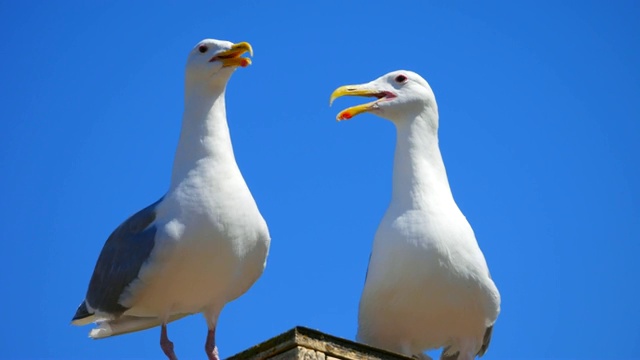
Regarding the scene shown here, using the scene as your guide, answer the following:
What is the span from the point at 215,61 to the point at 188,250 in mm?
2372

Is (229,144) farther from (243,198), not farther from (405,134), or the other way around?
(405,134)

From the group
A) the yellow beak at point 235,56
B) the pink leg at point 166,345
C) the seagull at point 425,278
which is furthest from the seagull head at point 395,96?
the pink leg at point 166,345

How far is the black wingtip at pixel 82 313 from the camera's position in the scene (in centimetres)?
1298

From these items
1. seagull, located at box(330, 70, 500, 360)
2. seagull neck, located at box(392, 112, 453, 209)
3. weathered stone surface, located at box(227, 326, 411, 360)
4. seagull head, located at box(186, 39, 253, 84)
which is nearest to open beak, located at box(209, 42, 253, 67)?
seagull head, located at box(186, 39, 253, 84)

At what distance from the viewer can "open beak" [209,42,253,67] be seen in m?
13.4

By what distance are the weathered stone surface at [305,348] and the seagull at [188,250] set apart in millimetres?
1845

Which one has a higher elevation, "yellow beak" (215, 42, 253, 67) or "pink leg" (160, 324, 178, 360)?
"yellow beak" (215, 42, 253, 67)

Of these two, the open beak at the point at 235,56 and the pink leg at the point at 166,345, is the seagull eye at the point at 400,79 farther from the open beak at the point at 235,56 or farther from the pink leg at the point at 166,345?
the pink leg at the point at 166,345

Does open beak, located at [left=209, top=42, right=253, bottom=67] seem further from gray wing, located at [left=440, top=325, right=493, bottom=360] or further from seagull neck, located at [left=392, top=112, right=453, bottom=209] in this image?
gray wing, located at [left=440, top=325, right=493, bottom=360]

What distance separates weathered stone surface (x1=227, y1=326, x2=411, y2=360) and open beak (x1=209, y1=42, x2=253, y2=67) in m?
3.90

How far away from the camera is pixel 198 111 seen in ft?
44.3

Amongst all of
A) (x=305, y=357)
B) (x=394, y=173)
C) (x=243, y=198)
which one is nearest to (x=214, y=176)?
(x=243, y=198)

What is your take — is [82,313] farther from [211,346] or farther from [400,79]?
[400,79]

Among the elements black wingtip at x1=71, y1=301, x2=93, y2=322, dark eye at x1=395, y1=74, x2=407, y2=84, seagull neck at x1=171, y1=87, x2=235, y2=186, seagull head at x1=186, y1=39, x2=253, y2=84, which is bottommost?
black wingtip at x1=71, y1=301, x2=93, y2=322
